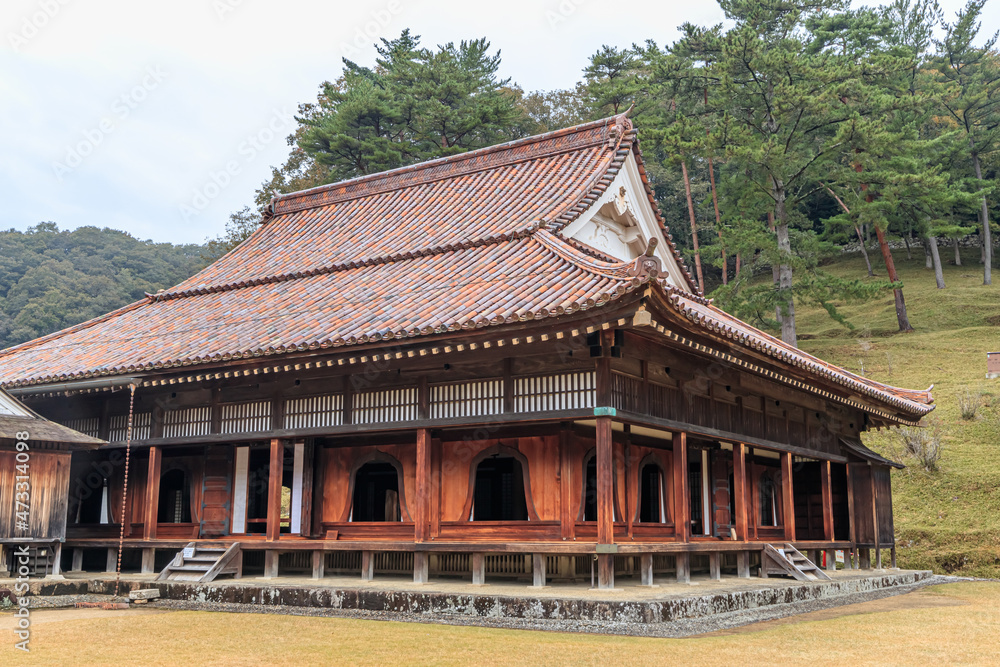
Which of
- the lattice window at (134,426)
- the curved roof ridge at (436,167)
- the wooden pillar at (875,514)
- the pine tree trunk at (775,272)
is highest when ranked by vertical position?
the pine tree trunk at (775,272)

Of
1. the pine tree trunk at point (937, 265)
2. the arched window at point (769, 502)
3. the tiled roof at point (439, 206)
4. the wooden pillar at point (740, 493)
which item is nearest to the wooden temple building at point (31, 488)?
the tiled roof at point (439, 206)

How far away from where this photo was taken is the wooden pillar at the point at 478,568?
1393cm

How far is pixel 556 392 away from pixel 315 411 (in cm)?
488

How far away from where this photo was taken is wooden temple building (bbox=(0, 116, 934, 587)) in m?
13.7

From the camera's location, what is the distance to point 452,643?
32.5ft

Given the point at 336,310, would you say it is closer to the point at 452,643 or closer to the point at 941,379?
the point at 452,643

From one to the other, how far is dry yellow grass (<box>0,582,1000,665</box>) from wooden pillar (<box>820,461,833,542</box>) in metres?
7.14

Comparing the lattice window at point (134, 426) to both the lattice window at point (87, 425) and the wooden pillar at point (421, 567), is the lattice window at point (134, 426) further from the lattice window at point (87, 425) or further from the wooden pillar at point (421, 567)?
the wooden pillar at point (421, 567)

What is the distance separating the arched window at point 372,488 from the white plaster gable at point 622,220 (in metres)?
6.09

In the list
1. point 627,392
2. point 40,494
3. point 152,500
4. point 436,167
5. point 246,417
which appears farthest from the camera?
point 436,167

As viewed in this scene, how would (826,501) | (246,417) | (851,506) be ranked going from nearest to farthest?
1. (246,417)
2. (826,501)
3. (851,506)

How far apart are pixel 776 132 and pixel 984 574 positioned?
23853 millimetres

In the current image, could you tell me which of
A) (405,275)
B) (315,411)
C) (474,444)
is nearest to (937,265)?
(405,275)

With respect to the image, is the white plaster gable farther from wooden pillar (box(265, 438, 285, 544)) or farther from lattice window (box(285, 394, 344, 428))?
wooden pillar (box(265, 438, 285, 544))
